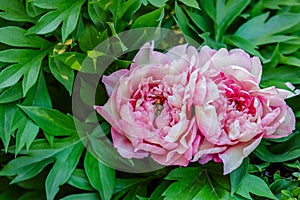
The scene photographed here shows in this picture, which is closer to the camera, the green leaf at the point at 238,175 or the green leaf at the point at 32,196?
the green leaf at the point at 238,175

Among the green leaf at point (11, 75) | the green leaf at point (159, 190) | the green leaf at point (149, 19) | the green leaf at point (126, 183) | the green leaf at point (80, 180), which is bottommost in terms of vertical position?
the green leaf at point (126, 183)

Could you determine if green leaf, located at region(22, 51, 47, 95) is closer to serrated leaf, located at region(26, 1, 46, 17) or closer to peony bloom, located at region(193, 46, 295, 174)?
serrated leaf, located at region(26, 1, 46, 17)

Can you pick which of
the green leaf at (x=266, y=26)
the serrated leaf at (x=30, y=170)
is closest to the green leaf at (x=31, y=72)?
the serrated leaf at (x=30, y=170)

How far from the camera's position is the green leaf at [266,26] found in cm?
82

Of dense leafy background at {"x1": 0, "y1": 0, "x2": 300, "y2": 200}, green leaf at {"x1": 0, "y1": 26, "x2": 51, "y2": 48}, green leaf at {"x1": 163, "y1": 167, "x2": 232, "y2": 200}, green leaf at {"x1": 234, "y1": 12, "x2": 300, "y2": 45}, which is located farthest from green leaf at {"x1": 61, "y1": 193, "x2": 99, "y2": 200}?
green leaf at {"x1": 234, "y1": 12, "x2": 300, "y2": 45}

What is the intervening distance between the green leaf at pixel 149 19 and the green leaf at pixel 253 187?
23 cm

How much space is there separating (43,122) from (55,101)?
101 millimetres

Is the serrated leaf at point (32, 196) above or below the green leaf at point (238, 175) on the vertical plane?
below

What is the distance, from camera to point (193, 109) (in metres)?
0.64

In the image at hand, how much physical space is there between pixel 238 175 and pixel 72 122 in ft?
0.74

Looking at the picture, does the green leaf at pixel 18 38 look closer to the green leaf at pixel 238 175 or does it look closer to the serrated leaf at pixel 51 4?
the serrated leaf at pixel 51 4

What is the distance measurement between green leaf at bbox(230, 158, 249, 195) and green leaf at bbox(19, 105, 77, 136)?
22 cm

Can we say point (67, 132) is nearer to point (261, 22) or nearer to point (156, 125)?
point (156, 125)

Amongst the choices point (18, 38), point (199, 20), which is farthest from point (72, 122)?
point (199, 20)
